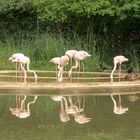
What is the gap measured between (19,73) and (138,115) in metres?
4.88

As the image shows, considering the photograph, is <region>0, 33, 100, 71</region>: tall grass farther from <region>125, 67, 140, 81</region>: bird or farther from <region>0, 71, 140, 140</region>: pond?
<region>0, 71, 140, 140</region>: pond

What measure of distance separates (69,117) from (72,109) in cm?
91

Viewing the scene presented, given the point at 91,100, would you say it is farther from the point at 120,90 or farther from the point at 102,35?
the point at 102,35

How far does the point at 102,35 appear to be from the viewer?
781 inches

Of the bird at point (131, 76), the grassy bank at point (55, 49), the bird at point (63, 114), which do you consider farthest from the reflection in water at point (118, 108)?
the grassy bank at point (55, 49)

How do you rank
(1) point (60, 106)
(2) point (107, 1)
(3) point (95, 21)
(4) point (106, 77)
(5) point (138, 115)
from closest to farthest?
1. (5) point (138, 115)
2. (1) point (60, 106)
3. (4) point (106, 77)
4. (2) point (107, 1)
5. (3) point (95, 21)

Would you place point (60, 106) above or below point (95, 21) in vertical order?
below

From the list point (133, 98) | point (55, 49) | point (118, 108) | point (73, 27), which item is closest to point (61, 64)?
point (133, 98)

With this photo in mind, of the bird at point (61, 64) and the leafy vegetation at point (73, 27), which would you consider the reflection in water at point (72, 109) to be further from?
the leafy vegetation at point (73, 27)

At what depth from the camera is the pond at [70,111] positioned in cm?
980

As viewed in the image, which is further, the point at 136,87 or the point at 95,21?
the point at 95,21

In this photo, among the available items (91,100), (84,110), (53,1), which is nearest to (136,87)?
(91,100)

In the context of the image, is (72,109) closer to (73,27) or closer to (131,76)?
(131,76)

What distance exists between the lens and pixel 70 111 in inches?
473
